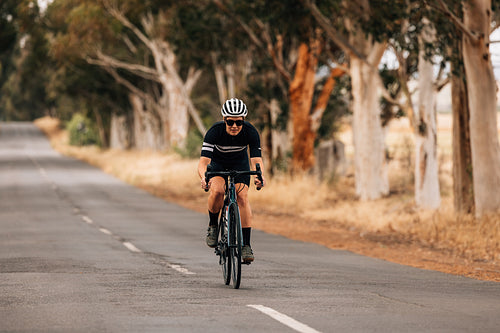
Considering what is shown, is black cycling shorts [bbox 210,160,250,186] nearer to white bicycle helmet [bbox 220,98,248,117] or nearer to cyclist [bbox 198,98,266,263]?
cyclist [bbox 198,98,266,263]

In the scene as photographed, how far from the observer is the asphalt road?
718 centimetres

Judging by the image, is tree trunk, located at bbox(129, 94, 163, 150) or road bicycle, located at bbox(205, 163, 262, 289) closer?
road bicycle, located at bbox(205, 163, 262, 289)

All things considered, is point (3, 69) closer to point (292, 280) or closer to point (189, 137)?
point (189, 137)

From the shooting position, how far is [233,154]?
931cm

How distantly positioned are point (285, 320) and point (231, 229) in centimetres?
205

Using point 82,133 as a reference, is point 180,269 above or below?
below

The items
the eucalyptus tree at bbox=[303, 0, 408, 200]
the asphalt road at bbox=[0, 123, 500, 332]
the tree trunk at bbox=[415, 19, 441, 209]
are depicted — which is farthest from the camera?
the eucalyptus tree at bbox=[303, 0, 408, 200]

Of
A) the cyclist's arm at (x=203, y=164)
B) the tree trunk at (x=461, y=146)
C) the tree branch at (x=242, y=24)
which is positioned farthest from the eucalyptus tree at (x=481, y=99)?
the tree branch at (x=242, y=24)

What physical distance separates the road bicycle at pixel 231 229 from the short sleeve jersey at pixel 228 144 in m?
0.17

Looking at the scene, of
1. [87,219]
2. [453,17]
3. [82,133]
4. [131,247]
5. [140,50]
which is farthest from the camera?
[82,133]

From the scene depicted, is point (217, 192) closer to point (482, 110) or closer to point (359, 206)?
point (482, 110)

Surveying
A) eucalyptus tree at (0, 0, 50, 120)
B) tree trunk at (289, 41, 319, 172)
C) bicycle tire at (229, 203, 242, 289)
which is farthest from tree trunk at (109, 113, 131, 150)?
bicycle tire at (229, 203, 242, 289)

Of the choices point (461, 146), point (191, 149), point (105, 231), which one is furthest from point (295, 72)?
point (191, 149)

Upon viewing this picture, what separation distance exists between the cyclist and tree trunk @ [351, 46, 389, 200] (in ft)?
45.1
